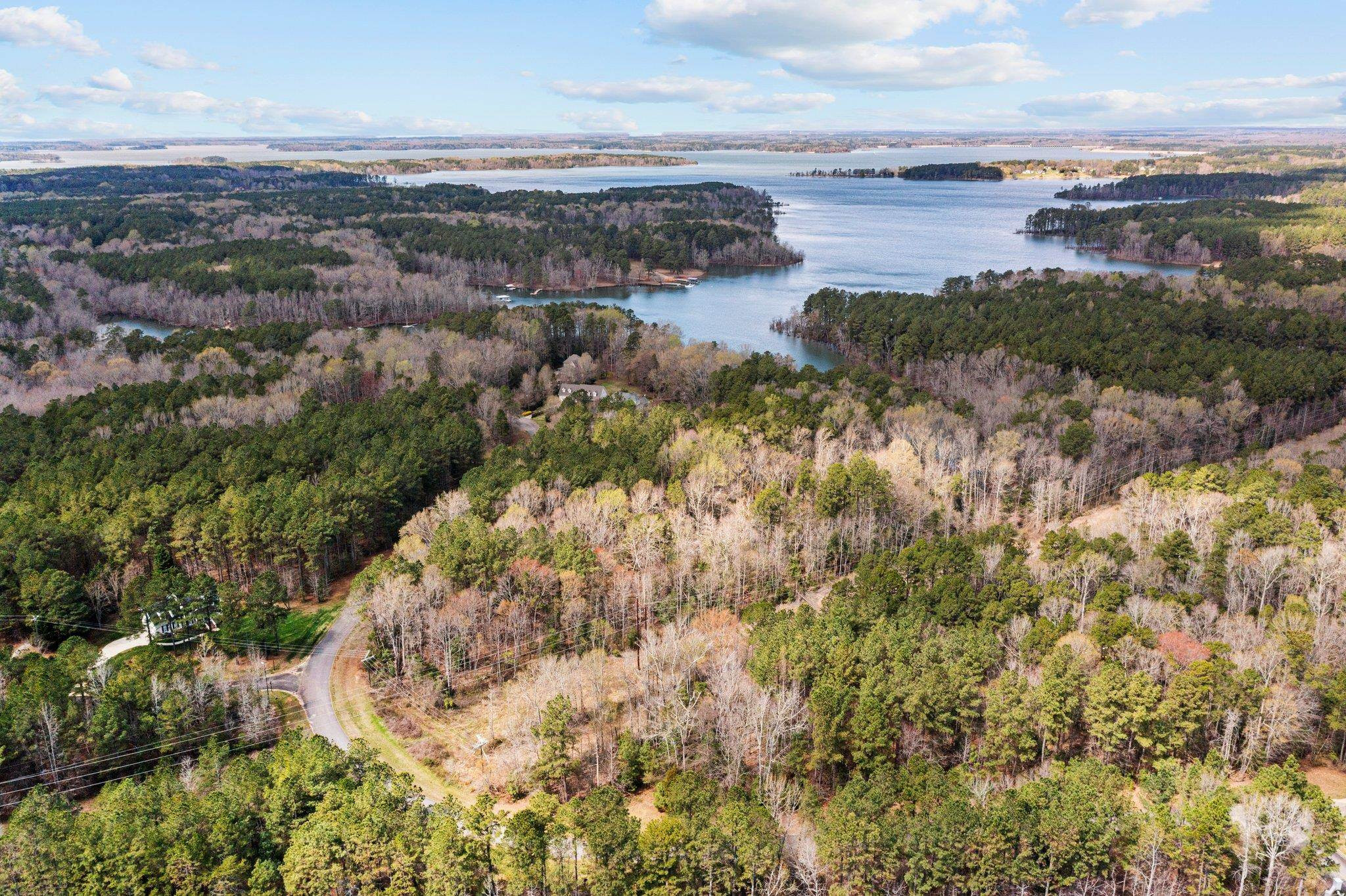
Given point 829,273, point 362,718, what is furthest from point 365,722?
point 829,273

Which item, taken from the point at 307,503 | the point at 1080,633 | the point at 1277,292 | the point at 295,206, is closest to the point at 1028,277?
the point at 1277,292

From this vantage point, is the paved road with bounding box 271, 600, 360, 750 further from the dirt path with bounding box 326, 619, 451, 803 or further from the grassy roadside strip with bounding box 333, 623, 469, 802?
the grassy roadside strip with bounding box 333, 623, 469, 802

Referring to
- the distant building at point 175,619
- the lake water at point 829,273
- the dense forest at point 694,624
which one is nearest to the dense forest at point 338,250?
the lake water at point 829,273

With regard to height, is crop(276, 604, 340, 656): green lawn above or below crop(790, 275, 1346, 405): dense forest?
below

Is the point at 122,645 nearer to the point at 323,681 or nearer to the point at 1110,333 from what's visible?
the point at 323,681

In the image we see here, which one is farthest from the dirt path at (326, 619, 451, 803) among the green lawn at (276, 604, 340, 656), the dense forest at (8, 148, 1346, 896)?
the green lawn at (276, 604, 340, 656)
